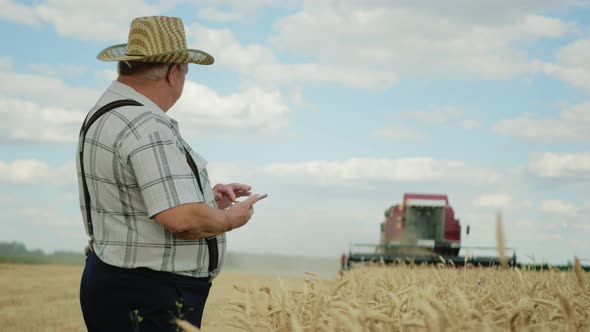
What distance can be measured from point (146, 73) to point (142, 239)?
0.80 m

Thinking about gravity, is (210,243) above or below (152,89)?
below

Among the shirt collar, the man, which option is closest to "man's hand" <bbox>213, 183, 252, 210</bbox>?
the man

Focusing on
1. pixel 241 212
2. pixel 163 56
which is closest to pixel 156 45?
pixel 163 56

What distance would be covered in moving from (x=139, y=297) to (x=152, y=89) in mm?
955

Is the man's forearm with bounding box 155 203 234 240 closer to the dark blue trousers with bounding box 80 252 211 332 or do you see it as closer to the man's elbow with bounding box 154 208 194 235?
the man's elbow with bounding box 154 208 194 235

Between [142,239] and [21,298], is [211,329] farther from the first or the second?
[21,298]

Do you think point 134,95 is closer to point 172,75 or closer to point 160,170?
point 172,75

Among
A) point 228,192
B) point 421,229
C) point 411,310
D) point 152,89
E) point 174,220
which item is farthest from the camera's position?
point 421,229

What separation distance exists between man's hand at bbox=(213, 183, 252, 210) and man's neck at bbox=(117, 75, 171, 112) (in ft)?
2.00

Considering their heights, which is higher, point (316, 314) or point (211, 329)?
point (316, 314)

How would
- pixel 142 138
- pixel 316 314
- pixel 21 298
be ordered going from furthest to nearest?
pixel 21 298, pixel 142 138, pixel 316 314

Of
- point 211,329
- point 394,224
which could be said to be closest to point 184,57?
point 211,329

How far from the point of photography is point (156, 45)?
3.19m

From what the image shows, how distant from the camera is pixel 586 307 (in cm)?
308
